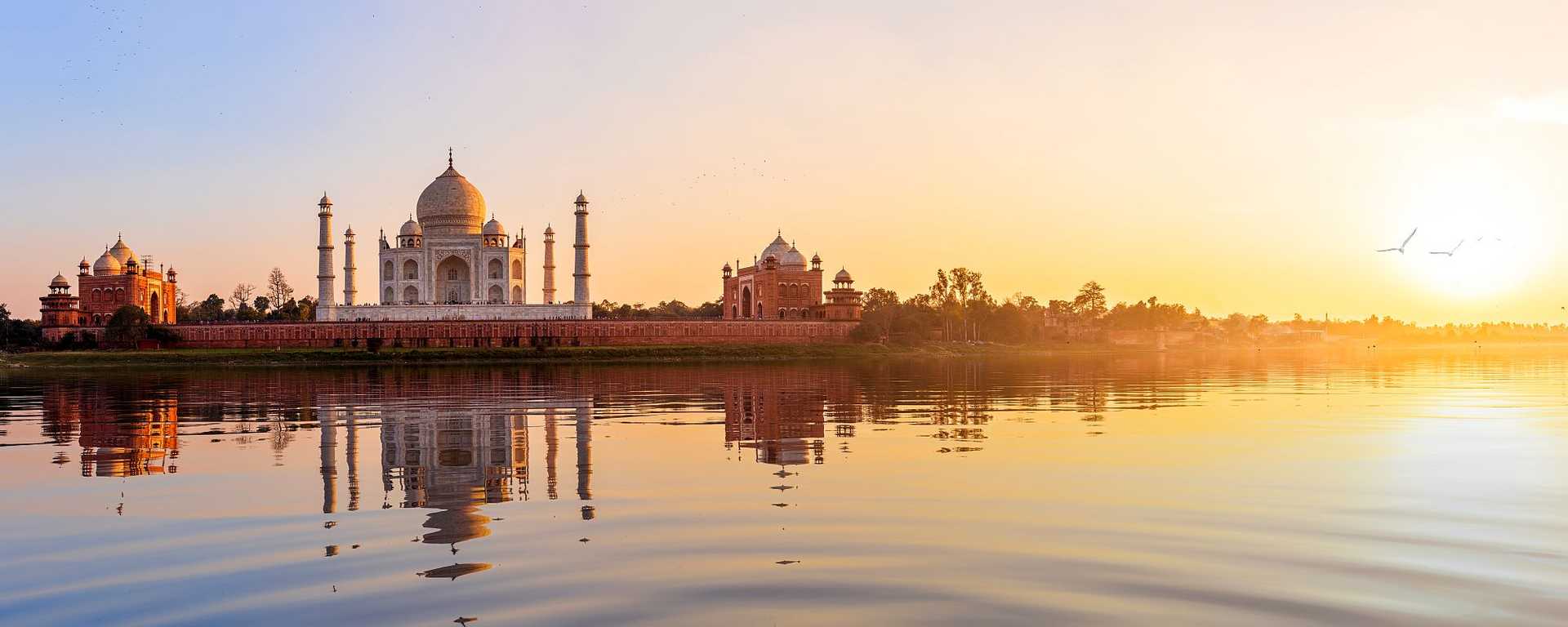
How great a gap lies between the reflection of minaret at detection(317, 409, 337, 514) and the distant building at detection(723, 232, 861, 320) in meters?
59.8

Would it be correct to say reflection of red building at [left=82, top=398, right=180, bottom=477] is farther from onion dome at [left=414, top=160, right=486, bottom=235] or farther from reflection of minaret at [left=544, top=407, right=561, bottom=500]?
onion dome at [left=414, top=160, right=486, bottom=235]

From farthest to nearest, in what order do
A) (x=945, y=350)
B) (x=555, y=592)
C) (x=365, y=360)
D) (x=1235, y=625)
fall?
(x=945, y=350), (x=365, y=360), (x=555, y=592), (x=1235, y=625)

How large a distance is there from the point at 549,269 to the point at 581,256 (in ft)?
24.1

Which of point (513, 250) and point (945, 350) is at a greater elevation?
point (513, 250)

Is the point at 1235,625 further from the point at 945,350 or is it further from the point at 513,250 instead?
the point at 513,250

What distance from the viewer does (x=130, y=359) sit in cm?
5900

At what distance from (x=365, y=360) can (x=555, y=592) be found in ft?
180

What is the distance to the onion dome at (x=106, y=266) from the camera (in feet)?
250

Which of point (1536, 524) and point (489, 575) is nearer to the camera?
point (489, 575)

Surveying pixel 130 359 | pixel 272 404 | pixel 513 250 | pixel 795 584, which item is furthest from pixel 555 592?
pixel 513 250

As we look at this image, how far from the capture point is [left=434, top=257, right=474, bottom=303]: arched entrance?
79.5 metres

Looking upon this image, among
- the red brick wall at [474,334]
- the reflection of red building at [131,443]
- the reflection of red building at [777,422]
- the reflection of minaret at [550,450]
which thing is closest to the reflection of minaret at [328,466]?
the reflection of red building at [131,443]

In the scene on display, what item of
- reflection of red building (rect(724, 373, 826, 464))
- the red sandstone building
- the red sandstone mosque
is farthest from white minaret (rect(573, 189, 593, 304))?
reflection of red building (rect(724, 373, 826, 464))

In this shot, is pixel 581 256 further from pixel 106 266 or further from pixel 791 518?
pixel 791 518
